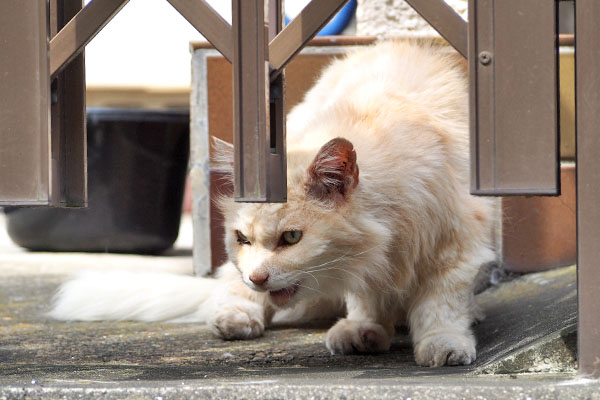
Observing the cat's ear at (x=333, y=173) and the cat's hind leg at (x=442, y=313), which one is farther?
the cat's hind leg at (x=442, y=313)

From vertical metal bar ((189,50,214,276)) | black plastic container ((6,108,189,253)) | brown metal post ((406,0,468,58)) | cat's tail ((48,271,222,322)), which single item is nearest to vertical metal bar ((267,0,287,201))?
brown metal post ((406,0,468,58))

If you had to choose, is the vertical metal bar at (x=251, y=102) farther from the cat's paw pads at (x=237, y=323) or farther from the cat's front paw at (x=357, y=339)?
the cat's paw pads at (x=237, y=323)

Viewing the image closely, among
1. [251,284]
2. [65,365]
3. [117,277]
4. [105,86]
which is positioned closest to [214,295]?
[117,277]

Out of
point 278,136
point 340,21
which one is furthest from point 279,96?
point 340,21

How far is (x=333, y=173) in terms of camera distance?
2.22m

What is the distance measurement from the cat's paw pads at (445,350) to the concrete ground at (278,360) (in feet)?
0.15

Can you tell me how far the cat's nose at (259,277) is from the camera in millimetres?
2172

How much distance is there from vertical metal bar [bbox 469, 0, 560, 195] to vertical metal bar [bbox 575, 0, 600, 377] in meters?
0.06

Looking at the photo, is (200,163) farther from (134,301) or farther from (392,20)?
(392,20)

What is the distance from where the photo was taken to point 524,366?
174 centimetres

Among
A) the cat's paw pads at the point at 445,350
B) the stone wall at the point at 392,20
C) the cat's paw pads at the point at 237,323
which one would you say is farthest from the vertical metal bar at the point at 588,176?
the stone wall at the point at 392,20

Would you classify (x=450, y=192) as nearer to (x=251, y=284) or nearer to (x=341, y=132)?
(x=341, y=132)

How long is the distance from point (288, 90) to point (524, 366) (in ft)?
7.01

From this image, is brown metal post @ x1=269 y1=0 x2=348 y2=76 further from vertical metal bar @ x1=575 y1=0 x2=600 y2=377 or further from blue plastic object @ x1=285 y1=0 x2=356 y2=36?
blue plastic object @ x1=285 y1=0 x2=356 y2=36
